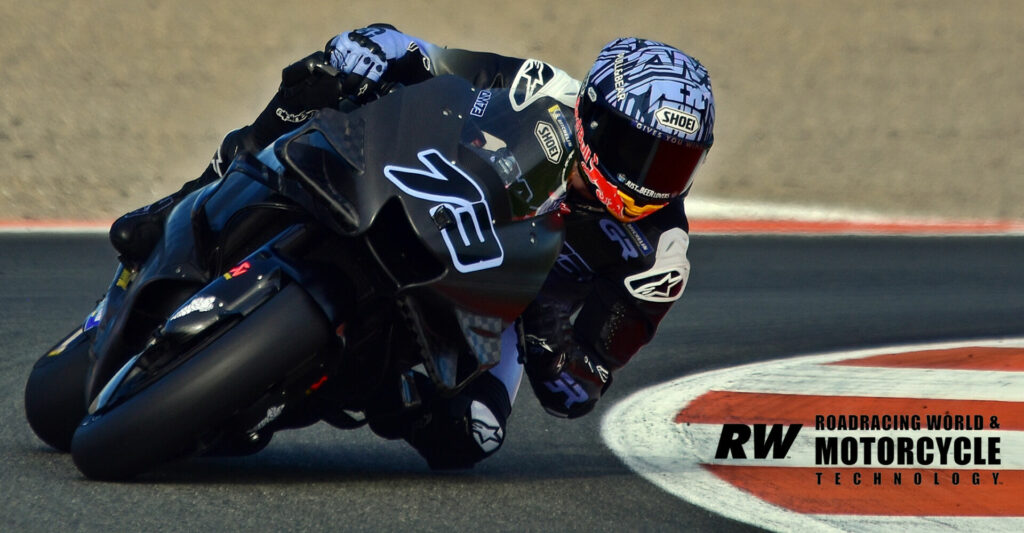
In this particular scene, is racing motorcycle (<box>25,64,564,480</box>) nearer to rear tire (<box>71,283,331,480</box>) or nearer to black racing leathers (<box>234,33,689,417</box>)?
rear tire (<box>71,283,331,480</box>)

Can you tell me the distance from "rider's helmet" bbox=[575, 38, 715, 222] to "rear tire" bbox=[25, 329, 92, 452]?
1584mm

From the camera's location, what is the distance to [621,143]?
12.6 feet

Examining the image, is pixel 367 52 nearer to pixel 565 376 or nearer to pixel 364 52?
pixel 364 52

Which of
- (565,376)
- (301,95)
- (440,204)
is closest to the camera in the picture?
(440,204)

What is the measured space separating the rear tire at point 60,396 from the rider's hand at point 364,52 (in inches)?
43.4

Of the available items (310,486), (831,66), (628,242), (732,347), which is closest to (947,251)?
(732,347)

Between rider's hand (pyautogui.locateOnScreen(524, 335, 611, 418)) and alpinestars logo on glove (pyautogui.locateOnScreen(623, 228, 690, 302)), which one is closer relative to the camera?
rider's hand (pyautogui.locateOnScreen(524, 335, 611, 418))

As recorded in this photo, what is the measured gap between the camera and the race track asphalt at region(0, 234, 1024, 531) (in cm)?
349

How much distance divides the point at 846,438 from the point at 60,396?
264 centimetres

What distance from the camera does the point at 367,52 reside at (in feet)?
13.2

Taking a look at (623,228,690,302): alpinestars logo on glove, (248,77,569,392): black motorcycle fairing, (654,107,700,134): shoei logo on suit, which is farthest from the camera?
(623,228,690,302): alpinestars logo on glove

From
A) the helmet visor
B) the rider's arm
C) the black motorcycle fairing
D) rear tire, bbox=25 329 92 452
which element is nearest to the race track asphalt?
rear tire, bbox=25 329 92 452

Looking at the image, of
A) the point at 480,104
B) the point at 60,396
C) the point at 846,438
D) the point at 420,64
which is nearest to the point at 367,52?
the point at 420,64

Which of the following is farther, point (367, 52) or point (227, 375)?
point (367, 52)
